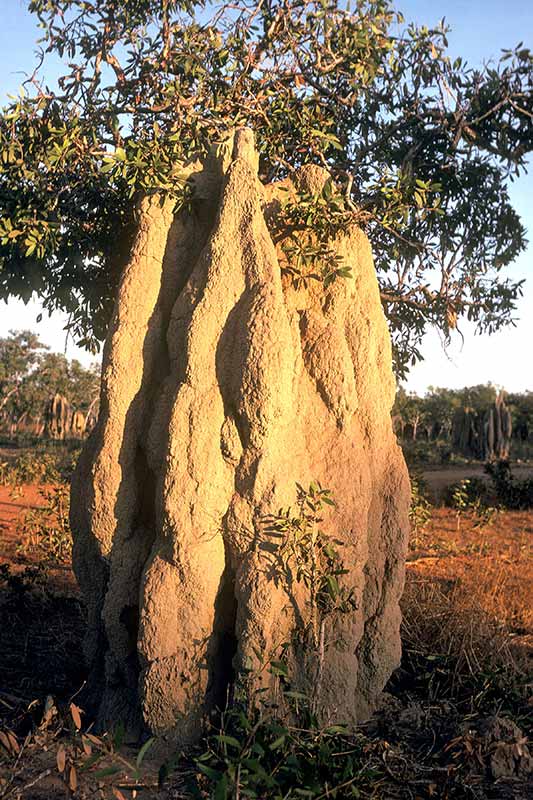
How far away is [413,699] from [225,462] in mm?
1904

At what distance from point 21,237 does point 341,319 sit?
2169 millimetres

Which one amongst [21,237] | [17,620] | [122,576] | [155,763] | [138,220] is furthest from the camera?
[17,620]

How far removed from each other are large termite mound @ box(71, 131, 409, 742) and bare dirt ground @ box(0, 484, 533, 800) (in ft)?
1.11

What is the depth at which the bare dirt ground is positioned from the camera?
11.0 feet

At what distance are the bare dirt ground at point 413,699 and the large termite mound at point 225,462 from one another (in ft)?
1.11

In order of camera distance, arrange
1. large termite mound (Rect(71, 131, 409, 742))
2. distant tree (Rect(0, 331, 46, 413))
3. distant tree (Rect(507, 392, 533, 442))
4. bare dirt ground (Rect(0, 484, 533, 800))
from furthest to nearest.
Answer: distant tree (Rect(0, 331, 46, 413)) < distant tree (Rect(507, 392, 533, 442)) < large termite mound (Rect(71, 131, 409, 742)) < bare dirt ground (Rect(0, 484, 533, 800))

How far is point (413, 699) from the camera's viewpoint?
450 cm

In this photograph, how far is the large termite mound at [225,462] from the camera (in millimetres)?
3816

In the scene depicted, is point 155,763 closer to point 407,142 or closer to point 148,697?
point 148,697

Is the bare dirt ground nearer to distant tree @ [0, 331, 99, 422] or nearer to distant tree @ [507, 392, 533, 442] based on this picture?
distant tree @ [507, 392, 533, 442]

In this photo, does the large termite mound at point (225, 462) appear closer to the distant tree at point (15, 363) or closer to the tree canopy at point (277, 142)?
the tree canopy at point (277, 142)

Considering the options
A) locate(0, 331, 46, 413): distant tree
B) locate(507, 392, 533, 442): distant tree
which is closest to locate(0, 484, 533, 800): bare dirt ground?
locate(507, 392, 533, 442): distant tree

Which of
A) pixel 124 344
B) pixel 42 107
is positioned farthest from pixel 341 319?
pixel 42 107

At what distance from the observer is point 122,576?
418 cm
